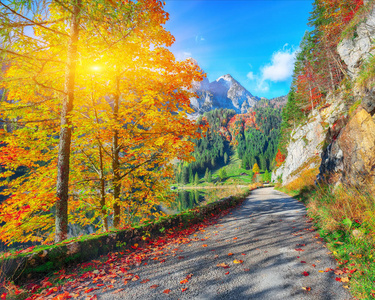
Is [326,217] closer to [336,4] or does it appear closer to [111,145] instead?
[111,145]

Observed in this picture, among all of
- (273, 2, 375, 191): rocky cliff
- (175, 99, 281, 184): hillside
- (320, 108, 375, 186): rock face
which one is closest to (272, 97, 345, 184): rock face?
(273, 2, 375, 191): rocky cliff

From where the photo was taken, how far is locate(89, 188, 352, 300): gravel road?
9.36 ft

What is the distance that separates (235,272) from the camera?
3.48 m

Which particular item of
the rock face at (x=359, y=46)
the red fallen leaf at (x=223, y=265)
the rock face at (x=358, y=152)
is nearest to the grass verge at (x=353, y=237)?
the rock face at (x=358, y=152)

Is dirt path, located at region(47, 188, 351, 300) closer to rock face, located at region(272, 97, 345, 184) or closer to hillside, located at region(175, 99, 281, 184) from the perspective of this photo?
rock face, located at region(272, 97, 345, 184)

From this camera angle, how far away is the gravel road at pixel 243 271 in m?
2.85

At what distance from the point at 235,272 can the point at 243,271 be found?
17 cm

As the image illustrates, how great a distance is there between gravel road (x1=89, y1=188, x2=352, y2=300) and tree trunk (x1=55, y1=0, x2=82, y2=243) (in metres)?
2.59

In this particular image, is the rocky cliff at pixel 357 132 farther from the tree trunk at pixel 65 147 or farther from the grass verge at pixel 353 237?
the tree trunk at pixel 65 147

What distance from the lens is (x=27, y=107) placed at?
465 cm

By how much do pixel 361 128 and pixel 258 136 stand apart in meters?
162

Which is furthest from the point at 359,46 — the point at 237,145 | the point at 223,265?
the point at 237,145

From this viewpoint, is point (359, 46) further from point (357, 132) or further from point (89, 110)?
point (89, 110)

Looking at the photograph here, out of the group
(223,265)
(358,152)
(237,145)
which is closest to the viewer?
(223,265)
